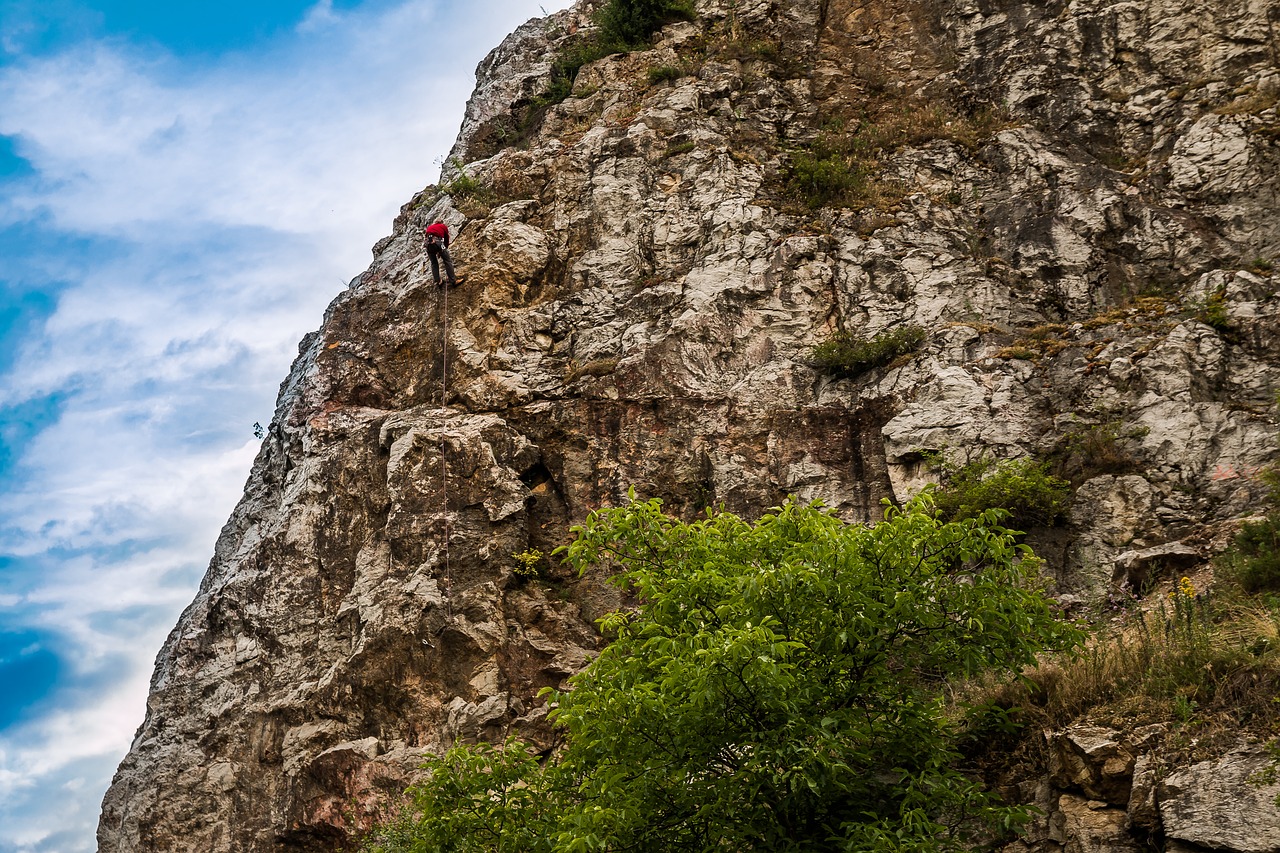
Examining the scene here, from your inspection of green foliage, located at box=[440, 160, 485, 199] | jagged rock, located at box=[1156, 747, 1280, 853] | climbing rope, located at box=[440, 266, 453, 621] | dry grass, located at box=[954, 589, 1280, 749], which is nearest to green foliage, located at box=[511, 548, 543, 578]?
climbing rope, located at box=[440, 266, 453, 621]

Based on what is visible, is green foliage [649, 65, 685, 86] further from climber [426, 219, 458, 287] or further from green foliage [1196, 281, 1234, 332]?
green foliage [1196, 281, 1234, 332]

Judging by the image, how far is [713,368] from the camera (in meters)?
18.6

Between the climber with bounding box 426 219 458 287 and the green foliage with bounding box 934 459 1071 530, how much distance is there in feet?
34.5

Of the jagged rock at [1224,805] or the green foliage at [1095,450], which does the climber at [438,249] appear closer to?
the green foliage at [1095,450]

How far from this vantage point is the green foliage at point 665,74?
23.5 m

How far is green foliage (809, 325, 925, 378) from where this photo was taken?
1808 cm

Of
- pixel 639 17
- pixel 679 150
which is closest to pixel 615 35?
pixel 639 17

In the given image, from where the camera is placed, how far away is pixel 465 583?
17.2m

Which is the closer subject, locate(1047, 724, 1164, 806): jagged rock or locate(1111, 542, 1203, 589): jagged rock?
locate(1047, 724, 1164, 806): jagged rock

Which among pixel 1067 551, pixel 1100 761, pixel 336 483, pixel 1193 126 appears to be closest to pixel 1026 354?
pixel 1067 551

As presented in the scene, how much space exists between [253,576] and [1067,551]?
1383cm

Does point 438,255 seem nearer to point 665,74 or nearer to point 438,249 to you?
point 438,249

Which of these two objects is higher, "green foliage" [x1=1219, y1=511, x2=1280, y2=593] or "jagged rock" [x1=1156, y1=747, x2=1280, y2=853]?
"green foliage" [x1=1219, y1=511, x2=1280, y2=593]

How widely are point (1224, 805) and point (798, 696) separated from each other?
3.47 meters
